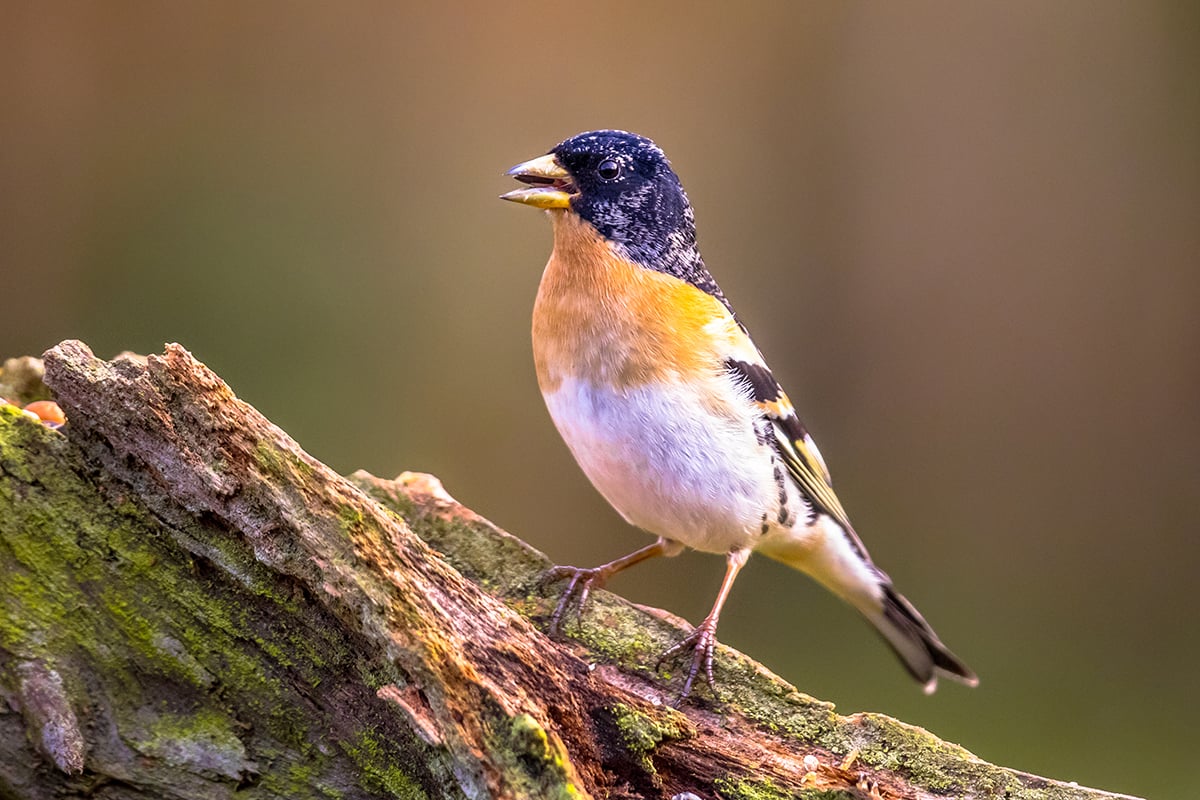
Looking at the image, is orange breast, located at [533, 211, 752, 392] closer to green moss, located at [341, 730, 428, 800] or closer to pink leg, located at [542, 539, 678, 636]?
pink leg, located at [542, 539, 678, 636]

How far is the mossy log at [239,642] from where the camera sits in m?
1.37

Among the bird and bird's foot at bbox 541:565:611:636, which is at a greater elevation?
the bird

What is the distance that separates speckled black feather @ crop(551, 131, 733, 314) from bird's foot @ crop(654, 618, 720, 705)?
0.74m

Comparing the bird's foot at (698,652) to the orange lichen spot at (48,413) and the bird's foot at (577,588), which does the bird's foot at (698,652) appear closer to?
the bird's foot at (577,588)

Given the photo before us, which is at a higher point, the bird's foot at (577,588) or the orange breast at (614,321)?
the orange breast at (614,321)

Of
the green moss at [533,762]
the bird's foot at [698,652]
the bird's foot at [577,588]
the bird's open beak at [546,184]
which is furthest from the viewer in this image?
A: the bird's open beak at [546,184]

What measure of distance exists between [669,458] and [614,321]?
0.28 meters

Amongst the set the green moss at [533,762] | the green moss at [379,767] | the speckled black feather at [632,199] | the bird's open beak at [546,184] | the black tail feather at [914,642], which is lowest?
the green moss at [379,767]

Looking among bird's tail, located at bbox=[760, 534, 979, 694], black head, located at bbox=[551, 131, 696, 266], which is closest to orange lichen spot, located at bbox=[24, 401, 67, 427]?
black head, located at bbox=[551, 131, 696, 266]

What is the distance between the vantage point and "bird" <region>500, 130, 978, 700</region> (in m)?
2.00

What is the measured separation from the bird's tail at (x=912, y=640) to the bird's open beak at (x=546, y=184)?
3.71 ft

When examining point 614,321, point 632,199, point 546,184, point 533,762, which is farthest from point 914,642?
point 533,762

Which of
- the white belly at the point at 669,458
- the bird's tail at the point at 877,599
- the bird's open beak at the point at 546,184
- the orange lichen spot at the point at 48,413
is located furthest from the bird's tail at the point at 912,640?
the orange lichen spot at the point at 48,413

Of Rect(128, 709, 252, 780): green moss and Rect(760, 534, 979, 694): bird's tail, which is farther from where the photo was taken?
Rect(760, 534, 979, 694): bird's tail
